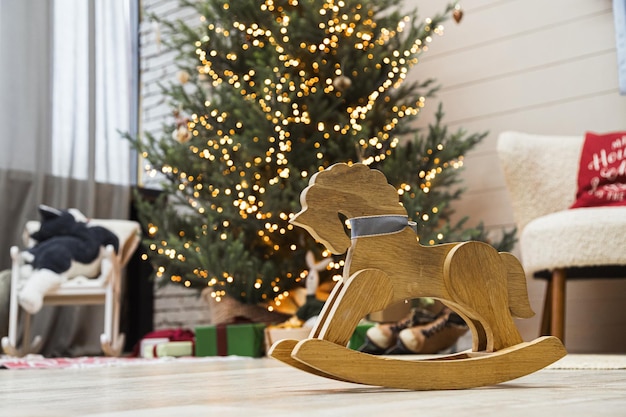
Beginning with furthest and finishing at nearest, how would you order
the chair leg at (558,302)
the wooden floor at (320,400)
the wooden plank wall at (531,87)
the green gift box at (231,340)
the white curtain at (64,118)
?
the white curtain at (64,118) → the wooden plank wall at (531,87) → the green gift box at (231,340) → the chair leg at (558,302) → the wooden floor at (320,400)

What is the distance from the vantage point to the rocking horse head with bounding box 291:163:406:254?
898 mm

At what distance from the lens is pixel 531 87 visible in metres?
3.10

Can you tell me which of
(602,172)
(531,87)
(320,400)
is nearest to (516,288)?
(320,400)

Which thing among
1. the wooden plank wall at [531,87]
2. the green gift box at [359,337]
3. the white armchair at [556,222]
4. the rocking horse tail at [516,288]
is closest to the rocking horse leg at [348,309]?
the rocking horse tail at [516,288]

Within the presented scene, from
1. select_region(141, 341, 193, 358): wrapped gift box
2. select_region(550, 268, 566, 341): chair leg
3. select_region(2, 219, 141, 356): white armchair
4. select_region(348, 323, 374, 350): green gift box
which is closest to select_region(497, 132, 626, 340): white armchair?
select_region(550, 268, 566, 341): chair leg

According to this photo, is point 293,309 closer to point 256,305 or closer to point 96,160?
point 256,305

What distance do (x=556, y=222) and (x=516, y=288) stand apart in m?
1.13

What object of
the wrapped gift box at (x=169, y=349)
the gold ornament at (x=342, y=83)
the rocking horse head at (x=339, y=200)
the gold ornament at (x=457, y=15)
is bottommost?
the wrapped gift box at (x=169, y=349)

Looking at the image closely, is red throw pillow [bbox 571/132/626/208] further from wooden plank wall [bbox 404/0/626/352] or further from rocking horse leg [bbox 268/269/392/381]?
rocking horse leg [bbox 268/269/392/381]

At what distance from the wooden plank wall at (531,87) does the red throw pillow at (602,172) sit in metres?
0.41

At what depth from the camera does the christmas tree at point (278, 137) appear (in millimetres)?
2773

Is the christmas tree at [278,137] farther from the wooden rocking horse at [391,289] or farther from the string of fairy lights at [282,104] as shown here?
the wooden rocking horse at [391,289]

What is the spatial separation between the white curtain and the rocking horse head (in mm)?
2831

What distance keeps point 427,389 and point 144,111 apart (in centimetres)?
351
